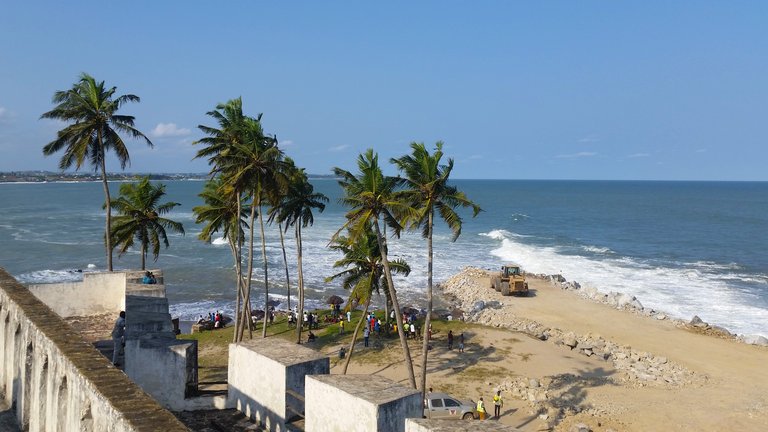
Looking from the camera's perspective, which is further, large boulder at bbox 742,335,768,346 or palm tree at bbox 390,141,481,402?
large boulder at bbox 742,335,768,346

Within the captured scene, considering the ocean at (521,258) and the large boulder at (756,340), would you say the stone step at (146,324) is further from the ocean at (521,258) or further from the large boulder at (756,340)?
the large boulder at (756,340)

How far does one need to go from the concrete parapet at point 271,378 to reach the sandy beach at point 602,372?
1256 cm

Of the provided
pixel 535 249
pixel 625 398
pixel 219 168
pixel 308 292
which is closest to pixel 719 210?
pixel 535 249

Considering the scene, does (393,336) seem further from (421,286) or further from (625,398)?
(421,286)

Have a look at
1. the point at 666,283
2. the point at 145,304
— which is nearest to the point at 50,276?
the point at 145,304

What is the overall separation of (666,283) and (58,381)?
56467 mm

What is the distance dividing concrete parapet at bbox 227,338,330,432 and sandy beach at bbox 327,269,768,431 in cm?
1256

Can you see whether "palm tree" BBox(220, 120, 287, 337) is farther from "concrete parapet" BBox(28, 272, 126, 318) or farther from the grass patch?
the grass patch

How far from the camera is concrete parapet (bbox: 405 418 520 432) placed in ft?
24.6

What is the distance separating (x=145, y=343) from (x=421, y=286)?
4084 centimetres

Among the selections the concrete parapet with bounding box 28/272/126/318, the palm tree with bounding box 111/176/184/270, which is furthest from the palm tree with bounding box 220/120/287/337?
the palm tree with bounding box 111/176/184/270

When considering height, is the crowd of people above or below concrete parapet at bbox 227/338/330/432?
below

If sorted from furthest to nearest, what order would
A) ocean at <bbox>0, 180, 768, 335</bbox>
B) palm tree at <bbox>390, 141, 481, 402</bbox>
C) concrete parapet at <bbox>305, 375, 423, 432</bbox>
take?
1. ocean at <bbox>0, 180, 768, 335</bbox>
2. palm tree at <bbox>390, 141, 481, 402</bbox>
3. concrete parapet at <bbox>305, 375, 423, 432</bbox>

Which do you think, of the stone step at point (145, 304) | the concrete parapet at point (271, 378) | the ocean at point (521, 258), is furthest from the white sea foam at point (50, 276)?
the concrete parapet at point (271, 378)
